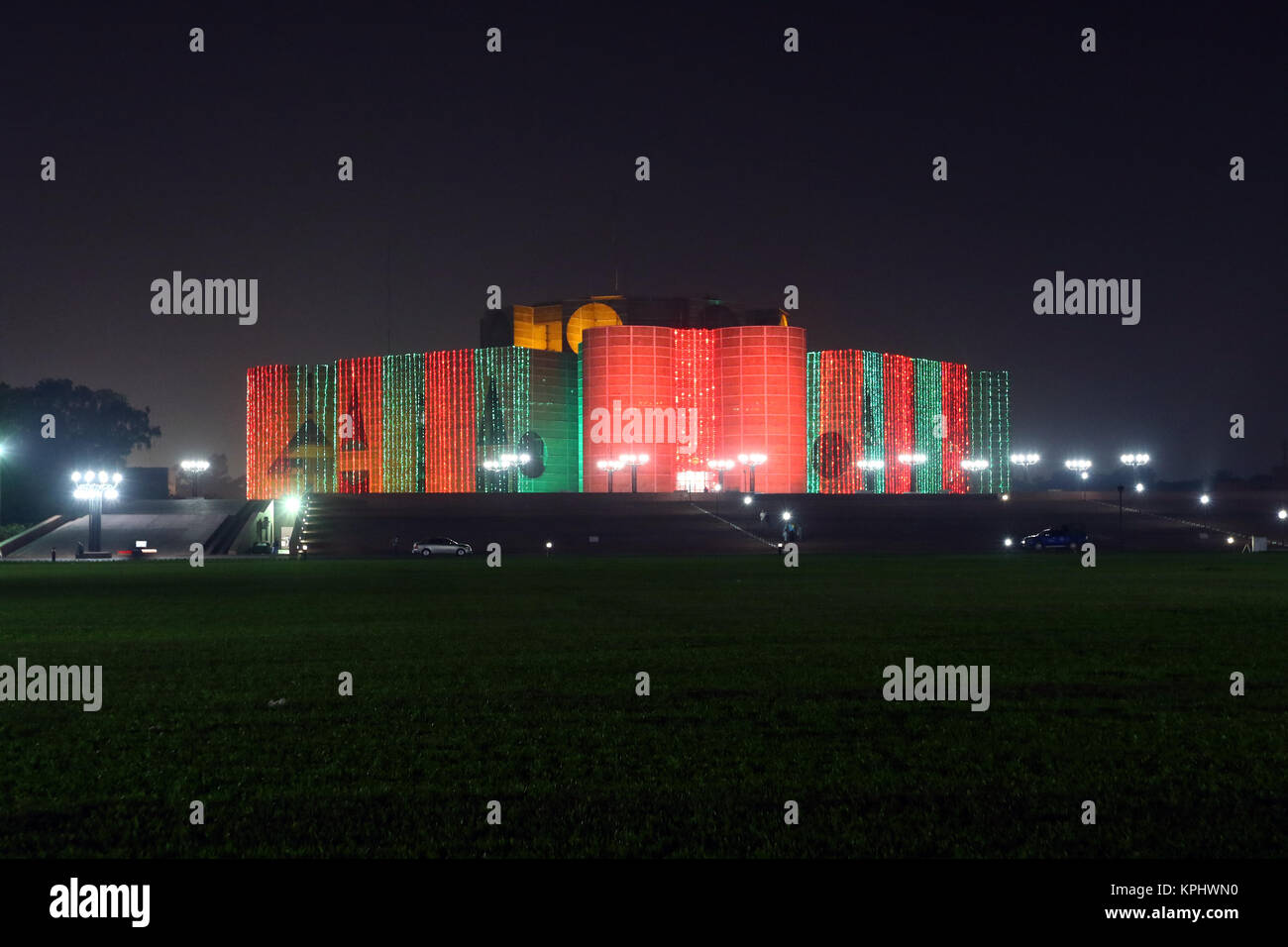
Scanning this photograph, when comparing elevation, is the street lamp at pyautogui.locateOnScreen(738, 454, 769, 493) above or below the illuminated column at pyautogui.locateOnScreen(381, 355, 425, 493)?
below

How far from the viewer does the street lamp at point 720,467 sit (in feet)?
369

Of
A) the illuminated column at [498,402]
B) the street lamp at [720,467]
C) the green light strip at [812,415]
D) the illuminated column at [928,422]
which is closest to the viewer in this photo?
the illuminated column at [498,402]

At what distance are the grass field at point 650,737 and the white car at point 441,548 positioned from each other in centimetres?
3864

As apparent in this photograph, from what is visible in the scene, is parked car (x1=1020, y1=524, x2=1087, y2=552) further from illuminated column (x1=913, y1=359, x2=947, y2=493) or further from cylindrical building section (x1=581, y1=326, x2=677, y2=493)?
illuminated column (x1=913, y1=359, x2=947, y2=493)

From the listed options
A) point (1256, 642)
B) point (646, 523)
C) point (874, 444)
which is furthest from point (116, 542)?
point (874, 444)

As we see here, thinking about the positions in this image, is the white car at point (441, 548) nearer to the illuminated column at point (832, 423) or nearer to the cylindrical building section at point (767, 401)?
the cylindrical building section at point (767, 401)

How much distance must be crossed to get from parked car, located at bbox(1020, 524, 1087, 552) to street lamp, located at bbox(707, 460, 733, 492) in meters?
52.6

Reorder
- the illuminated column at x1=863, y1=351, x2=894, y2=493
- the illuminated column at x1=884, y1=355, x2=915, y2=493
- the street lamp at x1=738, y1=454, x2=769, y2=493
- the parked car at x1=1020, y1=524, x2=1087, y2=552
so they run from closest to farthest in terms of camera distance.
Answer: the parked car at x1=1020, y1=524, x2=1087, y2=552 → the street lamp at x1=738, y1=454, x2=769, y2=493 → the illuminated column at x1=863, y1=351, x2=894, y2=493 → the illuminated column at x1=884, y1=355, x2=915, y2=493

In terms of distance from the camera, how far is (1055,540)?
60.2 metres

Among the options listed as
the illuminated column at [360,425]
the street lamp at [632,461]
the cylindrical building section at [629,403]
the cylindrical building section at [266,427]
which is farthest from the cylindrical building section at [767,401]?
the cylindrical building section at [266,427]

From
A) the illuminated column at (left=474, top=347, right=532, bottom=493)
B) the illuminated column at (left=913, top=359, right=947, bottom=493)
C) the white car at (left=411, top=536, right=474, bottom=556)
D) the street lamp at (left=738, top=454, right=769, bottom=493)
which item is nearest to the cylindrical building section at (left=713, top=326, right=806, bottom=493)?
the street lamp at (left=738, top=454, right=769, bottom=493)

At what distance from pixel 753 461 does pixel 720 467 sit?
7855 mm

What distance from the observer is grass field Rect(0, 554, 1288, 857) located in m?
6.97
